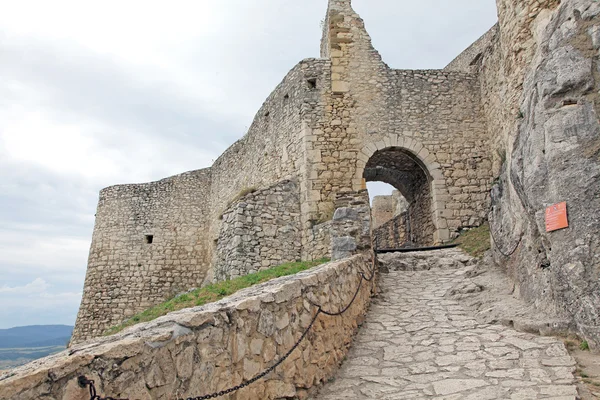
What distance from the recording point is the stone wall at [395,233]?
654 inches

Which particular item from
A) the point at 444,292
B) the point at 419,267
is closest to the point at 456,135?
the point at 419,267

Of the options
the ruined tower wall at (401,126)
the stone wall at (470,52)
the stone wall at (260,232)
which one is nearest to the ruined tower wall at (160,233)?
the stone wall at (260,232)

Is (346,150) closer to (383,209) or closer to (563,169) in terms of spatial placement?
(563,169)

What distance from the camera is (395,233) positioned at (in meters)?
18.1

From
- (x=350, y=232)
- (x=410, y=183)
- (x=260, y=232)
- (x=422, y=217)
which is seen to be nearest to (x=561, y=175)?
(x=350, y=232)

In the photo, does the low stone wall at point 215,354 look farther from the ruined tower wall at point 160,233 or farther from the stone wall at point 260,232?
the ruined tower wall at point 160,233

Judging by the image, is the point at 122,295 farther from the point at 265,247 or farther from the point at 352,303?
the point at 352,303

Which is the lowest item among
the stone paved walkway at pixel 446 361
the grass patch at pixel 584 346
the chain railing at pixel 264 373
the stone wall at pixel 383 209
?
the stone paved walkway at pixel 446 361

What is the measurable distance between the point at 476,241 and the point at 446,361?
6105mm

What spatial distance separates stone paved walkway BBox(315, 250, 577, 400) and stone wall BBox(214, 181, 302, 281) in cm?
534

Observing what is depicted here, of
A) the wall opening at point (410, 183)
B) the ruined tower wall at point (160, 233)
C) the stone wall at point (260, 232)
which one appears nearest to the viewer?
the stone wall at point (260, 232)

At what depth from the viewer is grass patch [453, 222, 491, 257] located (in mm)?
8984

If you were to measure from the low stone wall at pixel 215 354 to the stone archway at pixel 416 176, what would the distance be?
8.00 metres

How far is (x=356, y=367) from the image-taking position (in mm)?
4555
